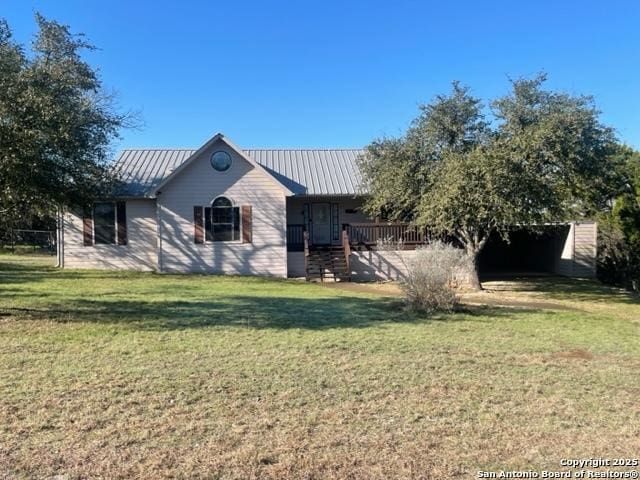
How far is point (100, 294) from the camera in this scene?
13164 mm

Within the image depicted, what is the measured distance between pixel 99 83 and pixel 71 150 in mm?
7022

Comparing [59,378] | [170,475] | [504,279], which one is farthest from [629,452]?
[504,279]

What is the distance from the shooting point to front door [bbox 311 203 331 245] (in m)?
23.8

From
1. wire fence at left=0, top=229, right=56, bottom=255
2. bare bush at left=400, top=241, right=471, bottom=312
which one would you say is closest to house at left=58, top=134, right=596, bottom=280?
bare bush at left=400, top=241, right=471, bottom=312

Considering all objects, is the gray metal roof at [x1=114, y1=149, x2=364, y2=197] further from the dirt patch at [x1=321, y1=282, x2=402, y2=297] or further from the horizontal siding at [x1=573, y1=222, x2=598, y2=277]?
the horizontal siding at [x1=573, y1=222, x2=598, y2=277]

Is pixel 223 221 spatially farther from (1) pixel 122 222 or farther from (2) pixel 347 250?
(2) pixel 347 250

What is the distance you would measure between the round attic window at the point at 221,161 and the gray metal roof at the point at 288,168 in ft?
5.34

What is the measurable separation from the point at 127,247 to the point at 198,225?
10.5 feet

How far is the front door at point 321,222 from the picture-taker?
23.8 meters

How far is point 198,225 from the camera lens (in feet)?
68.6

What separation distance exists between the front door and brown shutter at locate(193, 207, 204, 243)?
204 inches

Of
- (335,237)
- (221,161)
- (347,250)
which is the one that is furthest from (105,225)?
(347,250)

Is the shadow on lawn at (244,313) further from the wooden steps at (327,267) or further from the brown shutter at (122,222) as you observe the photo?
the brown shutter at (122,222)

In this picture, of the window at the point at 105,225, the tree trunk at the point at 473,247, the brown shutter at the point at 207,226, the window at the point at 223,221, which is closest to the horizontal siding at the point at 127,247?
the window at the point at 105,225
